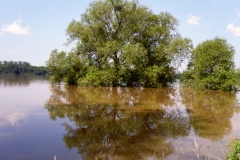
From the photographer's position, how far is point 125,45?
23.2 meters

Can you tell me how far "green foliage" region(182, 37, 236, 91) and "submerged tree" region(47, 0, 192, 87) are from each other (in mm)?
2415

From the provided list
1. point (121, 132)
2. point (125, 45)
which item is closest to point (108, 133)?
point (121, 132)

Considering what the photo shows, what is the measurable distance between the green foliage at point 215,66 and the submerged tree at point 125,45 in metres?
2.41

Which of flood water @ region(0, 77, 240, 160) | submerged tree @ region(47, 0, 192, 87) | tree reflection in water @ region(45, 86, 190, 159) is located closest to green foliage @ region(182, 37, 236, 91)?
submerged tree @ region(47, 0, 192, 87)

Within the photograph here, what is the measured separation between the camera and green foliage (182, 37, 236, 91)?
2153 cm

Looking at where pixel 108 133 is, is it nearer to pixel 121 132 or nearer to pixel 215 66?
pixel 121 132

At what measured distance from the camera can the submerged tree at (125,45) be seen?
2355 cm

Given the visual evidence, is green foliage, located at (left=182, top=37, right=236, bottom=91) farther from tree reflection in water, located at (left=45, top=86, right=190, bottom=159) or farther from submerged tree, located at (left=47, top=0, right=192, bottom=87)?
tree reflection in water, located at (left=45, top=86, right=190, bottom=159)

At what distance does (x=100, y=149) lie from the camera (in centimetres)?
509

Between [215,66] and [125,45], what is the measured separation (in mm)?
9230

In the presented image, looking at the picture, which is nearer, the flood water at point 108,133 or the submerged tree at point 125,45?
the flood water at point 108,133

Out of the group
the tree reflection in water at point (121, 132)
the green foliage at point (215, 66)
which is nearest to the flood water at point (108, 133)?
the tree reflection in water at point (121, 132)

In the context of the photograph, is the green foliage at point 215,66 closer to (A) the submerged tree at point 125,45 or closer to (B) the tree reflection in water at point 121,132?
(A) the submerged tree at point 125,45

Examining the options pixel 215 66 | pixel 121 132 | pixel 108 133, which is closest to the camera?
pixel 108 133
